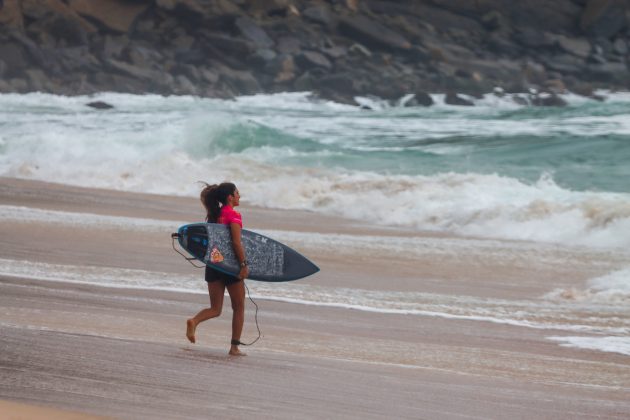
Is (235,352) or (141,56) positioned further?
(141,56)

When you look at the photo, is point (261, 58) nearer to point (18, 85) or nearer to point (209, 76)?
point (209, 76)

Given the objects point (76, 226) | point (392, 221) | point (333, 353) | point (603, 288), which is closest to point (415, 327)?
point (333, 353)

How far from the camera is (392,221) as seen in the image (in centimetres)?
1591

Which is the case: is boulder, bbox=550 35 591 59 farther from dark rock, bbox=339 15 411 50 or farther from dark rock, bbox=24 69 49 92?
dark rock, bbox=24 69 49 92

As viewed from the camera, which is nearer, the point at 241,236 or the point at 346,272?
the point at 241,236

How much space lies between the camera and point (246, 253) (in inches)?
237

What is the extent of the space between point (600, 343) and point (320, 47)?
53213 mm

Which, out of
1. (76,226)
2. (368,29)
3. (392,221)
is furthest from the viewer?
(368,29)

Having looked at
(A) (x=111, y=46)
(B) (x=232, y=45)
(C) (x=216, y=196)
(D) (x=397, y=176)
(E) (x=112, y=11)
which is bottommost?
(C) (x=216, y=196)

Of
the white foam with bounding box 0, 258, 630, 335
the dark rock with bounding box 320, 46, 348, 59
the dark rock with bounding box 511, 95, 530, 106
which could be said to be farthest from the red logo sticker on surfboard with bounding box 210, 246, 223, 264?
the dark rock with bounding box 320, 46, 348, 59

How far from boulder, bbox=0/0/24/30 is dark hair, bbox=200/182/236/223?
182 feet

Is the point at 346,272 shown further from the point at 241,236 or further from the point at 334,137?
the point at 334,137

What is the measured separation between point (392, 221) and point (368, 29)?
156ft

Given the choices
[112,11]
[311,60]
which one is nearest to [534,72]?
[311,60]
